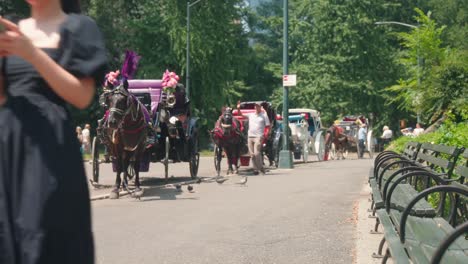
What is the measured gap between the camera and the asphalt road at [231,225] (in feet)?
28.7

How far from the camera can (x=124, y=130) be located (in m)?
15.3

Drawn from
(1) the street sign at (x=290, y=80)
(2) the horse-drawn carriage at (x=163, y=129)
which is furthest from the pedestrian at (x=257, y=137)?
(1) the street sign at (x=290, y=80)

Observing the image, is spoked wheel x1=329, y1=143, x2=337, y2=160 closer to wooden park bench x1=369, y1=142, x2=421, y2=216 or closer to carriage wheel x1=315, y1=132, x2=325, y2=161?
carriage wheel x1=315, y1=132, x2=325, y2=161

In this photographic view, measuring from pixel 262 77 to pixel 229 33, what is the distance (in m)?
21.9

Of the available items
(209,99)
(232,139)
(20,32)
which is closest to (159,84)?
(232,139)

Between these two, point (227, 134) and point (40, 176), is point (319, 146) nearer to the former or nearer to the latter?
point (227, 134)

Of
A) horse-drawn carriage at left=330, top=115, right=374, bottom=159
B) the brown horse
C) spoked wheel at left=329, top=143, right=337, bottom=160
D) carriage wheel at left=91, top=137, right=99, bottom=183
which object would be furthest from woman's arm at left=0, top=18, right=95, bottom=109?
horse-drawn carriage at left=330, top=115, right=374, bottom=159

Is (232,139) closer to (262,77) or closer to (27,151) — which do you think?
(27,151)

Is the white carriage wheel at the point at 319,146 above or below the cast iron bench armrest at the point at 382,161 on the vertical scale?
below

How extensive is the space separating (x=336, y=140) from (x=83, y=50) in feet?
122

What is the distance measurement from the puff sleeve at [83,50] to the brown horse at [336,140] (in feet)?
111

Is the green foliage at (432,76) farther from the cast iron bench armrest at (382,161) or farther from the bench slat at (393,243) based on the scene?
the bench slat at (393,243)

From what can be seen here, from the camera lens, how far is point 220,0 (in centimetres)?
5194

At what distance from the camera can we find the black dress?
3105 mm
